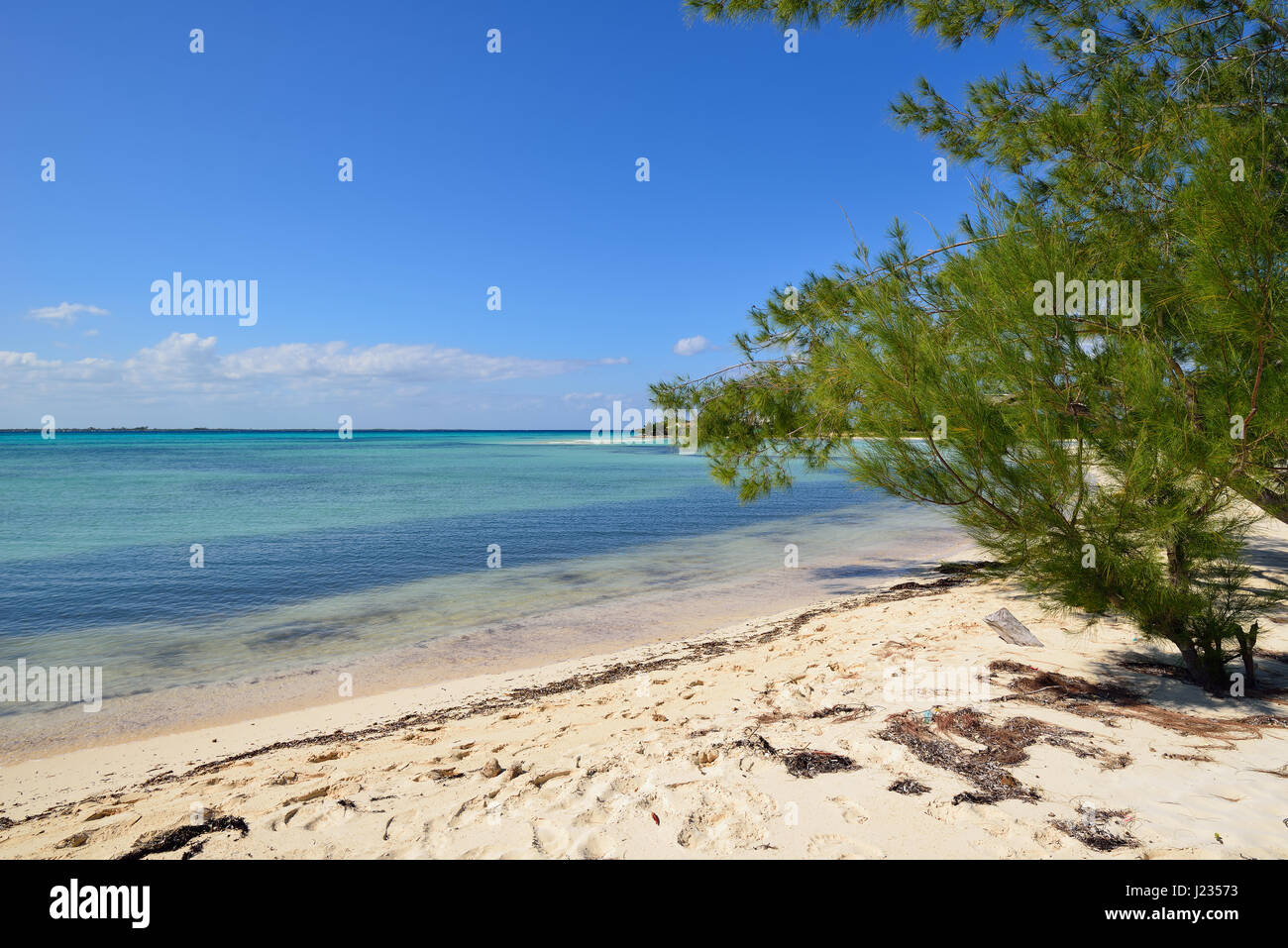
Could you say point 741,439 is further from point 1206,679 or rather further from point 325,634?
point 325,634

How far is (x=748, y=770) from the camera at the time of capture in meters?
3.67

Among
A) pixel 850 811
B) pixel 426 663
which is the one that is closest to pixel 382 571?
pixel 426 663

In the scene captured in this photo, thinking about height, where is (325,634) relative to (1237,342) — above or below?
below

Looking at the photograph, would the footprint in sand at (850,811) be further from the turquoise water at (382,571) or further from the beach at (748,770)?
the turquoise water at (382,571)

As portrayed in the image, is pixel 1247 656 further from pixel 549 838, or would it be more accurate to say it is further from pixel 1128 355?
→ pixel 549 838

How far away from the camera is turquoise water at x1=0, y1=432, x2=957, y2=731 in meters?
8.67

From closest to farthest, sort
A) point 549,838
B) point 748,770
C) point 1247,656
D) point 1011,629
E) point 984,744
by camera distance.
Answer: point 549,838, point 748,770, point 984,744, point 1247,656, point 1011,629

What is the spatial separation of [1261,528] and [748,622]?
610 cm

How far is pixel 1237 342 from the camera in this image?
3.25m

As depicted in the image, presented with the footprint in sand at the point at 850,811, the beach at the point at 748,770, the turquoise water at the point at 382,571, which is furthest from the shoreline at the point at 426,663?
the footprint in sand at the point at 850,811

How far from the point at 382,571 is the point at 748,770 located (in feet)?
36.8

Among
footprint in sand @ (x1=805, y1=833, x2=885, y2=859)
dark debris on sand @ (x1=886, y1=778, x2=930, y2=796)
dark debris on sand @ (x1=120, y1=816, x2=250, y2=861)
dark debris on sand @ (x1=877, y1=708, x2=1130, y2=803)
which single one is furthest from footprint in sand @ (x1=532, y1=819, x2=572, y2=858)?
dark debris on sand @ (x1=877, y1=708, x2=1130, y2=803)
